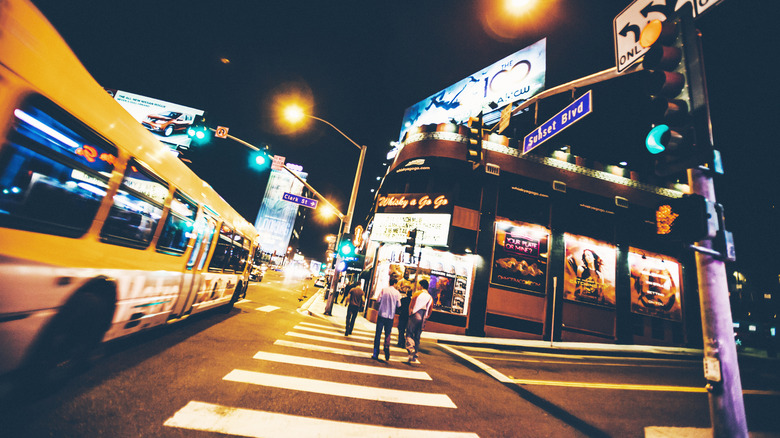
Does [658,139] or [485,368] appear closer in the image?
[658,139]

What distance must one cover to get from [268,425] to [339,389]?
1.57 meters

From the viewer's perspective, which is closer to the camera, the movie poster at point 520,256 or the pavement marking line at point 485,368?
the pavement marking line at point 485,368

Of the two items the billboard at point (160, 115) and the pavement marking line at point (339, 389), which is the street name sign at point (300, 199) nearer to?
the pavement marking line at point (339, 389)

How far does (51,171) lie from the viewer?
2943 millimetres

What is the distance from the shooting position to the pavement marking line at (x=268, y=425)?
2.92 m

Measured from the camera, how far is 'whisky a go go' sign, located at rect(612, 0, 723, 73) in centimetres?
395

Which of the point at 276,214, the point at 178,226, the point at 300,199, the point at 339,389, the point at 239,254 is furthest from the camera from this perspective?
the point at 276,214

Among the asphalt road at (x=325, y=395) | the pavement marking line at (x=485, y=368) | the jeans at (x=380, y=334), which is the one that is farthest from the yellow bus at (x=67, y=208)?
the pavement marking line at (x=485, y=368)

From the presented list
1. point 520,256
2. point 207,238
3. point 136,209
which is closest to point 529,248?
point 520,256

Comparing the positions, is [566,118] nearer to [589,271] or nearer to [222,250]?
[222,250]

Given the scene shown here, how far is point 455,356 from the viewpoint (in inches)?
343

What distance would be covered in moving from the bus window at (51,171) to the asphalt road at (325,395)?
6.39ft

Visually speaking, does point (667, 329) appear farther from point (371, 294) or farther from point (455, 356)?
point (371, 294)

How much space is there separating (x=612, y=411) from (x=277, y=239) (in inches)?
4617
